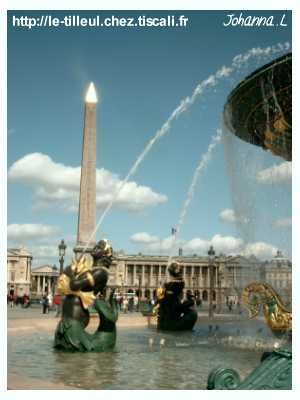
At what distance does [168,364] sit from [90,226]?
62.9 ft

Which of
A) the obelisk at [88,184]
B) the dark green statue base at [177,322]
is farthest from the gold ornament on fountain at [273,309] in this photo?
the obelisk at [88,184]

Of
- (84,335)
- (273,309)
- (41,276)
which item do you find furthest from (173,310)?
(41,276)

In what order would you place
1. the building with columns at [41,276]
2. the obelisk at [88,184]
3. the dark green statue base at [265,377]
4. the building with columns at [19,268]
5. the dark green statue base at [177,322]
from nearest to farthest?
the dark green statue base at [265,377], the dark green statue base at [177,322], the obelisk at [88,184], the building with columns at [19,268], the building with columns at [41,276]

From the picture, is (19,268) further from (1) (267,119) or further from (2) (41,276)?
(1) (267,119)

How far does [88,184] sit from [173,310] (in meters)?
15.2

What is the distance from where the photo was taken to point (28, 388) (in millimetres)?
3377

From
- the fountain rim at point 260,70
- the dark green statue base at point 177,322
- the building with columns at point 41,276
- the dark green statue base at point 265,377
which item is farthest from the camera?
the building with columns at point 41,276

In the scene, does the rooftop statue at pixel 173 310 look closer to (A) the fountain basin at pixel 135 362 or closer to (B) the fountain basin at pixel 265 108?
(A) the fountain basin at pixel 135 362

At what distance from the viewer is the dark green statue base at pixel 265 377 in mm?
2723

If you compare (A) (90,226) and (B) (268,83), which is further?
(A) (90,226)

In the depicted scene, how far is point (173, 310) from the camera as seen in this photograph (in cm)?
1098

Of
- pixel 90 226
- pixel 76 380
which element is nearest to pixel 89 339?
pixel 76 380

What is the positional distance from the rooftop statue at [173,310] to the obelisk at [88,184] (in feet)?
47.2

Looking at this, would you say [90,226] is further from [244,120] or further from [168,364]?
[168,364]
